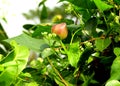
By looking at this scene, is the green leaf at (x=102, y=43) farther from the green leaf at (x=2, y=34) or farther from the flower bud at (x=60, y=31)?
the green leaf at (x=2, y=34)

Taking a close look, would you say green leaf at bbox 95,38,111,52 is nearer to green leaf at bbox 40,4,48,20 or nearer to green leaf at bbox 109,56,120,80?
green leaf at bbox 109,56,120,80

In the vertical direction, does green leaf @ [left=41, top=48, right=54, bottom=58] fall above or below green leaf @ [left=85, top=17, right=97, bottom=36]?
below

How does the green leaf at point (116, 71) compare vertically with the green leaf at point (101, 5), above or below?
below

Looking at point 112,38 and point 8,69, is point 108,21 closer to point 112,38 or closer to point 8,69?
point 112,38

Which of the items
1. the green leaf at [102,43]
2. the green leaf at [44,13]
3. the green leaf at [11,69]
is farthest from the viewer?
the green leaf at [44,13]

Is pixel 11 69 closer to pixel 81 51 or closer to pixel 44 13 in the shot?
pixel 81 51

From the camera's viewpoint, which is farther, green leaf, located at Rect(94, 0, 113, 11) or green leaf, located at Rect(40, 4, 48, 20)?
green leaf, located at Rect(40, 4, 48, 20)

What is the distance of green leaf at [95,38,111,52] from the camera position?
707mm

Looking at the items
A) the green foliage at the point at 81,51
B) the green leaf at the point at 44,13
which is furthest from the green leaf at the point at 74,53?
the green leaf at the point at 44,13

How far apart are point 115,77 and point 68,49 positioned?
0.41ft

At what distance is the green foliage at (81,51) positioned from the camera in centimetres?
69

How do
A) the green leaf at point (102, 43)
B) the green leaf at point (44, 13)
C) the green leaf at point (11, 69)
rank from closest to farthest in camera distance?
the green leaf at point (11, 69) < the green leaf at point (102, 43) < the green leaf at point (44, 13)

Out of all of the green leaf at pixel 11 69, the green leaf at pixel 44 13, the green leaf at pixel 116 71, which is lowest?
the green leaf at pixel 44 13

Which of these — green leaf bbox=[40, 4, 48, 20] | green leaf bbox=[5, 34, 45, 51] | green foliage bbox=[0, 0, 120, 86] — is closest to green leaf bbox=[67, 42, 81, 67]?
green foliage bbox=[0, 0, 120, 86]
